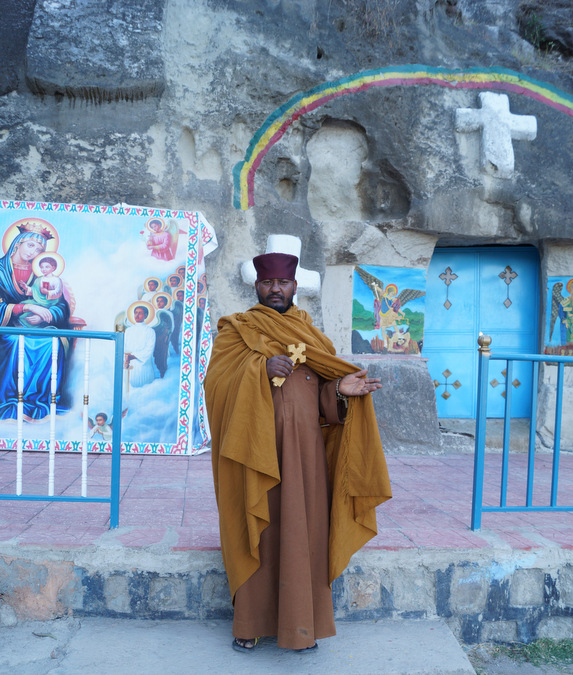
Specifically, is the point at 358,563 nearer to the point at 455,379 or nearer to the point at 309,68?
the point at 455,379

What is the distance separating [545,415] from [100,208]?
5.11 m

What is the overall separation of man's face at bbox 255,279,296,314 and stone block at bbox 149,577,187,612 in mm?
1339

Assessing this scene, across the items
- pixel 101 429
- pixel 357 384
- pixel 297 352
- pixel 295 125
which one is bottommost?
pixel 101 429

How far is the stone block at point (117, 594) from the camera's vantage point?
8.82 ft

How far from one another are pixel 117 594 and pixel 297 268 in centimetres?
376

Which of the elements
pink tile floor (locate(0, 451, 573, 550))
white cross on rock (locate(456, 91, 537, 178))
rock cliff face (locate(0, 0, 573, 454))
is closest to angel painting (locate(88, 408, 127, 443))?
pink tile floor (locate(0, 451, 573, 550))

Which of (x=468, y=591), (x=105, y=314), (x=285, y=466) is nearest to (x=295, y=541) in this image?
(x=285, y=466)

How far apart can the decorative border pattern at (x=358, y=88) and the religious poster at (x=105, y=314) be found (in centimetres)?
101

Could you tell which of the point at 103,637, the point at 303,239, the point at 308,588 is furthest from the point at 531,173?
the point at 103,637

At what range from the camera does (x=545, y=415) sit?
6504 millimetres

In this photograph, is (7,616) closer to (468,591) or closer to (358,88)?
(468,591)

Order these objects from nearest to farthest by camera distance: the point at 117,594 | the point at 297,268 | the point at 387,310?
the point at 117,594 < the point at 297,268 < the point at 387,310

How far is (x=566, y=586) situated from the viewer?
2928mm

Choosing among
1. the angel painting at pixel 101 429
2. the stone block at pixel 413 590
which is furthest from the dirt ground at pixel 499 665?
the angel painting at pixel 101 429
